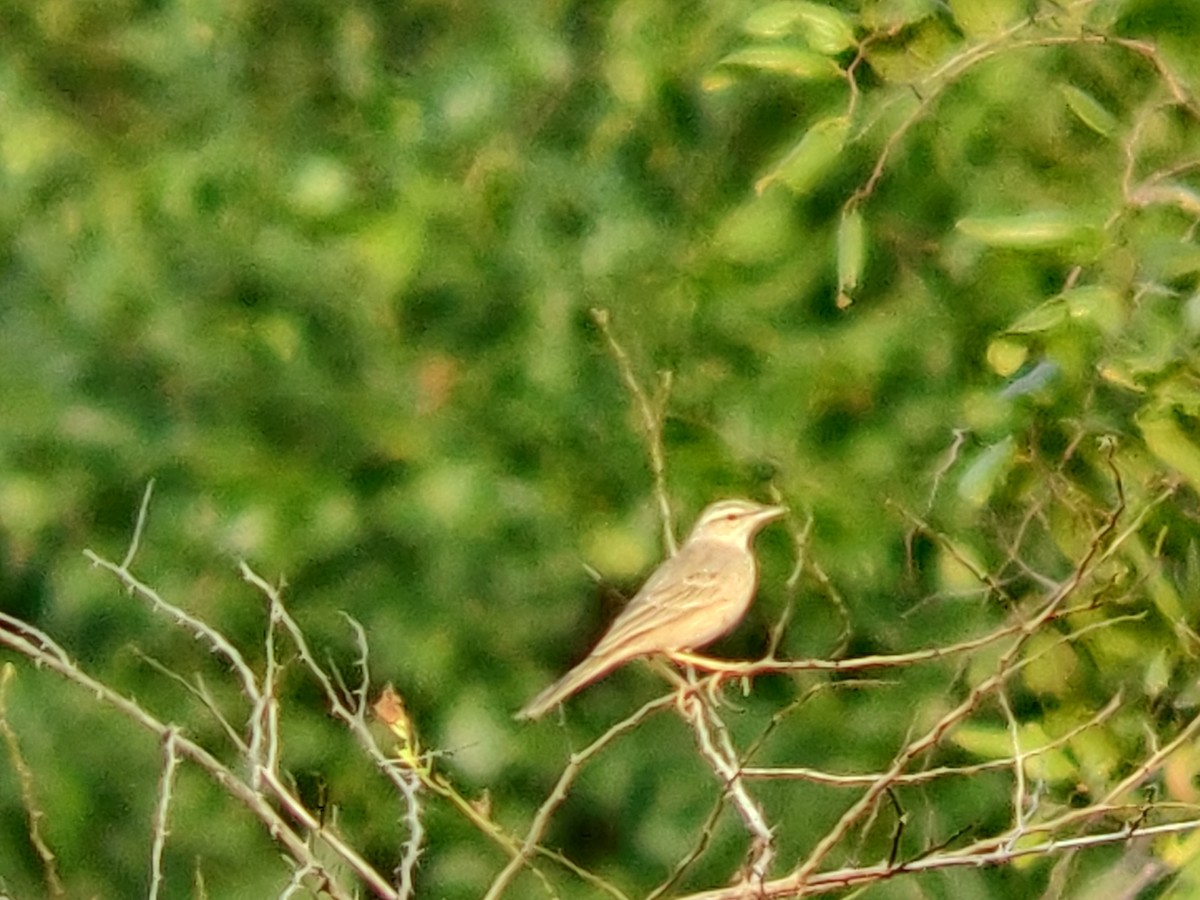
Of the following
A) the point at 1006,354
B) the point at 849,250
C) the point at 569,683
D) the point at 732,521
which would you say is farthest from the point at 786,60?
the point at 569,683

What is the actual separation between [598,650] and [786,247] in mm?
683

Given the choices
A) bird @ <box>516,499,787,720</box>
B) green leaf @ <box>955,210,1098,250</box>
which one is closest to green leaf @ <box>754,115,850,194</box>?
green leaf @ <box>955,210,1098,250</box>

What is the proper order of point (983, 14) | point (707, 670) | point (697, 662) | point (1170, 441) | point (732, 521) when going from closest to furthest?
point (1170, 441) < point (983, 14) < point (697, 662) < point (732, 521) < point (707, 670)

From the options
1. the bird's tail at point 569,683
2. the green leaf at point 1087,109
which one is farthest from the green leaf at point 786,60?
the bird's tail at point 569,683

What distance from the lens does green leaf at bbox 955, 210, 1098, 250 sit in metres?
2.67

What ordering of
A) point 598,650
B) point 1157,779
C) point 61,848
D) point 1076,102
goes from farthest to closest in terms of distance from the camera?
point 61,848 < point 598,650 < point 1157,779 < point 1076,102

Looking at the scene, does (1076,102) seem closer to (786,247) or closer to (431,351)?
(786,247)

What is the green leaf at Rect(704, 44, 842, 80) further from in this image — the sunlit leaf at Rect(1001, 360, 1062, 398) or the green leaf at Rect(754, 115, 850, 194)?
the sunlit leaf at Rect(1001, 360, 1062, 398)

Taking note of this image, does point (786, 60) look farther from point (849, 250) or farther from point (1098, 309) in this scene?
point (1098, 309)

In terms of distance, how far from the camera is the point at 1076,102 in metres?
2.92

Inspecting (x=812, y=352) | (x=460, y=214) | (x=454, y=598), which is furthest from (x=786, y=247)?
(x=454, y=598)

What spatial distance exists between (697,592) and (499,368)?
1.84 ft

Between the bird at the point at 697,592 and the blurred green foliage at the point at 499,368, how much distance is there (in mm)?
138

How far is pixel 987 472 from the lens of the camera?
2680 millimetres
